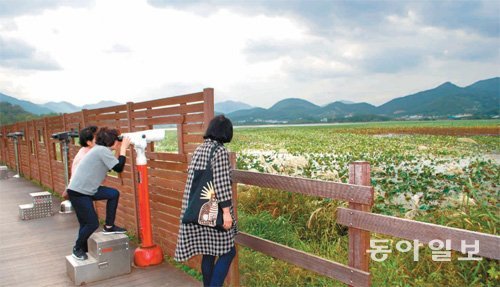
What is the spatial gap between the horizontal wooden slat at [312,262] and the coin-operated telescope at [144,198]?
1.32m

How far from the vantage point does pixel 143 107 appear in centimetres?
485

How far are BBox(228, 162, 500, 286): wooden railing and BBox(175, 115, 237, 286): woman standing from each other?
1.48 feet

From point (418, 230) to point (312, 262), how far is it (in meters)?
0.87

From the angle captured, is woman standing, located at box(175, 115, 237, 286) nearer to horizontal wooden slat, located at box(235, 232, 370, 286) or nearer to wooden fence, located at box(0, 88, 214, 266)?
horizontal wooden slat, located at box(235, 232, 370, 286)

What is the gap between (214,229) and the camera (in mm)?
2980

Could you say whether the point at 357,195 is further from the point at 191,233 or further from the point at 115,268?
the point at 115,268

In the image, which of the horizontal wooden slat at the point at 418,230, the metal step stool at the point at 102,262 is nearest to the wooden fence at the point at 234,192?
the horizontal wooden slat at the point at 418,230

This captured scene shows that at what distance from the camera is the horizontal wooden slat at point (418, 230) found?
74.9 inches

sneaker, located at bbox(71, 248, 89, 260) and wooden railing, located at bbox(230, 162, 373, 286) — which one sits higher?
wooden railing, located at bbox(230, 162, 373, 286)

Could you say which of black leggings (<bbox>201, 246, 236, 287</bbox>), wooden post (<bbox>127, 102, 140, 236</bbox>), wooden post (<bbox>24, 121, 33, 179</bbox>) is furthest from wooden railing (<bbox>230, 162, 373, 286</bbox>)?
wooden post (<bbox>24, 121, 33, 179</bbox>)

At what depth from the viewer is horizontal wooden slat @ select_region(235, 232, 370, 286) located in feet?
8.11

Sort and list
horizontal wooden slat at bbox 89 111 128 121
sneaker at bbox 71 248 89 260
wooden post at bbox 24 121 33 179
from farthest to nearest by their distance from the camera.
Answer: wooden post at bbox 24 121 33 179, horizontal wooden slat at bbox 89 111 128 121, sneaker at bbox 71 248 89 260

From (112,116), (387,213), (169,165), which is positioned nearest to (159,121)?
(169,165)

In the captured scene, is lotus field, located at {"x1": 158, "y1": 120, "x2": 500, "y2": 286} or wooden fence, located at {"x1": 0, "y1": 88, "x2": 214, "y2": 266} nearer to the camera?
lotus field, located at {"x1": 158, "y1": 120, "x2": 500, "y2": 286}
